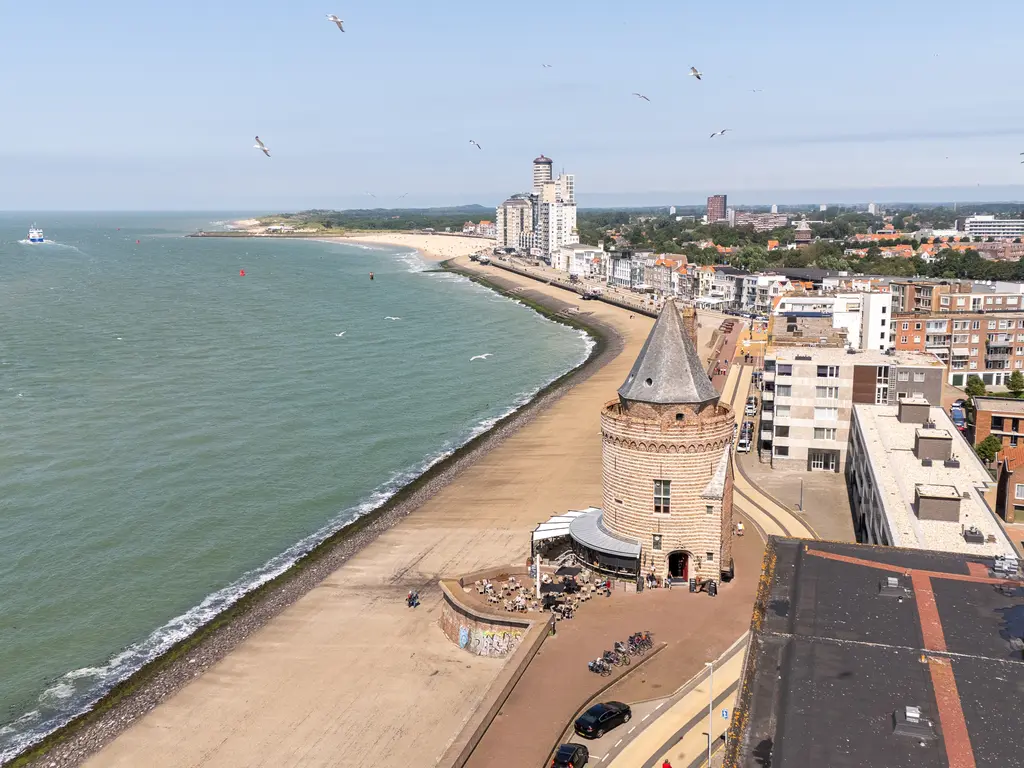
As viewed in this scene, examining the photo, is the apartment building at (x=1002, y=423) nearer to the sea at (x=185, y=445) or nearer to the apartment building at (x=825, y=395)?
the apartment building at (x=825, y=395)

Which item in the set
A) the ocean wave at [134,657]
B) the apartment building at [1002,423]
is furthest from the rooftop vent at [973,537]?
the ocean wave at [134,657]

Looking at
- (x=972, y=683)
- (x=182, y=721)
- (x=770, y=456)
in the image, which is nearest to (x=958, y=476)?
(x=770, y=456)

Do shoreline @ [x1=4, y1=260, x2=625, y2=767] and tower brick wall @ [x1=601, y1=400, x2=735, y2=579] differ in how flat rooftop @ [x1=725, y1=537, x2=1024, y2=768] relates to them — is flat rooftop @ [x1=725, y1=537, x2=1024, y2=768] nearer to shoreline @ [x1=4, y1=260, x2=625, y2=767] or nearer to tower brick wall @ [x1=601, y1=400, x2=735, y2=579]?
tower brick wall @ [x1=601, y1=400, x2=735, y2=579]

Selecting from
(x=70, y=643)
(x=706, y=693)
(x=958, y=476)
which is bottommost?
(x=70, y=643)

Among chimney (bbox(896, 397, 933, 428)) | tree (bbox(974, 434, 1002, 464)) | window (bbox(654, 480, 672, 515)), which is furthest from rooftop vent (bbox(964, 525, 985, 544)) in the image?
tree (bbox(974, 434, 1002, 464))

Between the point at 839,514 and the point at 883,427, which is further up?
the point at 883,427

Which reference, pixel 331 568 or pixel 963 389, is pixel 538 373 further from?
pixel 331 568

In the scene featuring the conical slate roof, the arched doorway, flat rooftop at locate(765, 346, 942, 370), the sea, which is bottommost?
the sea
